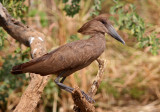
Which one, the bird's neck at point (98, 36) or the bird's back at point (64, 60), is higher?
the bird's neck at point (98, 36)

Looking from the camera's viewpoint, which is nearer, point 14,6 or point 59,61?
point 59,61

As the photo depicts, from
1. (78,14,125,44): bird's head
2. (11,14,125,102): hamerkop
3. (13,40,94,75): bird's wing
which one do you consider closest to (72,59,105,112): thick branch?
(11,14,125,102): hamerkop

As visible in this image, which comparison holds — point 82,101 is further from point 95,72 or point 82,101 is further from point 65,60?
point 95,72

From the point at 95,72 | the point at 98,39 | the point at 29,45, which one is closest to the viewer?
the point at 98,39

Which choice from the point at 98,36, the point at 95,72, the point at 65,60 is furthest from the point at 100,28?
the point at 95,72

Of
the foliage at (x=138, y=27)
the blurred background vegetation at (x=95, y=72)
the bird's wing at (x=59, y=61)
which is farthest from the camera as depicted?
the blurred background vegetation at (x=95, y=72)

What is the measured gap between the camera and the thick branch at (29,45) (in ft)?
10.8

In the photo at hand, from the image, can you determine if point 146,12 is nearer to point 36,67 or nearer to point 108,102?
point 108,102

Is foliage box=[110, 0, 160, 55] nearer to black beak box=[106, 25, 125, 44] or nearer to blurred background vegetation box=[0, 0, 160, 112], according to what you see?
black beak box=[106, 25, 125, 44]

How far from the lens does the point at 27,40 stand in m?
3.93

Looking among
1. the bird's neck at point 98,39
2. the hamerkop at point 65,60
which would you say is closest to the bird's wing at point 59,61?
the hamerkop at point 65,60

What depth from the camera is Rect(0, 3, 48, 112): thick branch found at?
3.28 meters

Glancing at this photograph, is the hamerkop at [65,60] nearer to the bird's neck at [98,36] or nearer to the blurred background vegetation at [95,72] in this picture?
the bird's neck at [98,36]

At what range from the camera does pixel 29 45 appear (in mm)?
3975
